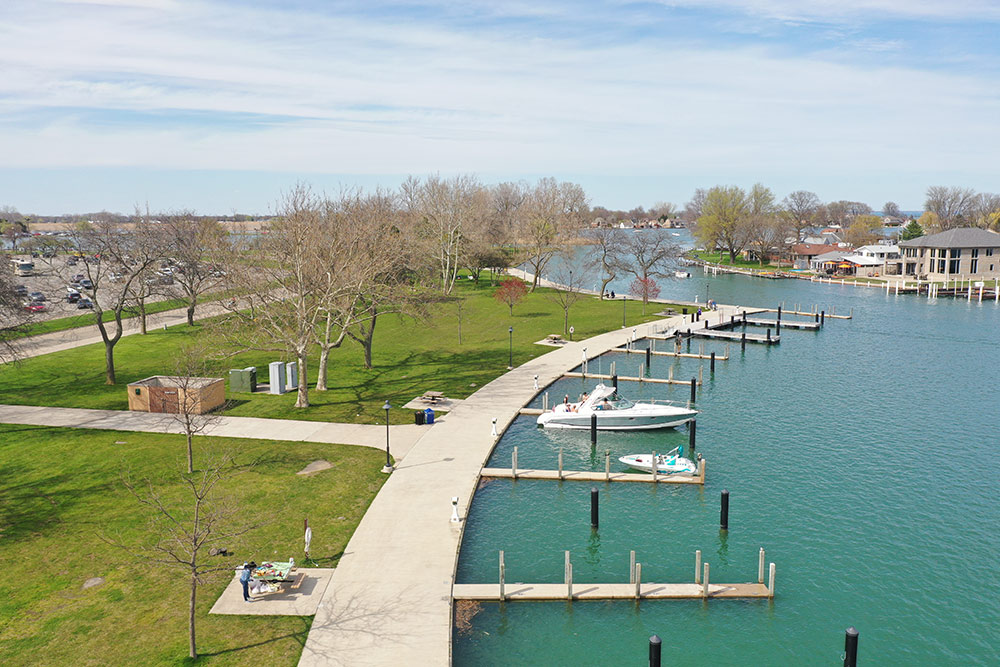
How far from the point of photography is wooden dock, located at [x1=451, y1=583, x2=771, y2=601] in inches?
912

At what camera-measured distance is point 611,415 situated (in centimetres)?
4003

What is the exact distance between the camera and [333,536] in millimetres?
25688

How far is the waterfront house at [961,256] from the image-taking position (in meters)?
118

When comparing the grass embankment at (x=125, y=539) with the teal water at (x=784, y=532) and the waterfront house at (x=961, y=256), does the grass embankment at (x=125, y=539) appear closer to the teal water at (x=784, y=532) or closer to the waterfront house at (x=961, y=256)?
the teal water at (x=784, y=532)

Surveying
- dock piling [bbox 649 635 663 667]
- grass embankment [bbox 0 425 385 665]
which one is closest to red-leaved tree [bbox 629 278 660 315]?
grass embankment [bbox 0 425 385 665]

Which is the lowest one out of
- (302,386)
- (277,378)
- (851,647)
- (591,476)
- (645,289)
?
(851,647)

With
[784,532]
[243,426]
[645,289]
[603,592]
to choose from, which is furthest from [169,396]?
Answer: [645,289]

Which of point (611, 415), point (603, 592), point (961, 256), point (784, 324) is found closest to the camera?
point (603, 592)

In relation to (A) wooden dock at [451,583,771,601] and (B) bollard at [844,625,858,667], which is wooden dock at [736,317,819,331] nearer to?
(A) wooden dock at [451,583,771,601]

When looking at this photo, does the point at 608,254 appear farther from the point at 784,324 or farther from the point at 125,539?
the point at 125,539

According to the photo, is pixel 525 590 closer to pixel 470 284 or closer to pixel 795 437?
pixel 795 437

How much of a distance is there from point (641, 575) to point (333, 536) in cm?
1130

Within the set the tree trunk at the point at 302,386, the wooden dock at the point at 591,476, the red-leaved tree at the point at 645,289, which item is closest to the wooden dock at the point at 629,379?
the wooden dock at the point at 591,476

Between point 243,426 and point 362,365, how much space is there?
16.7 m
